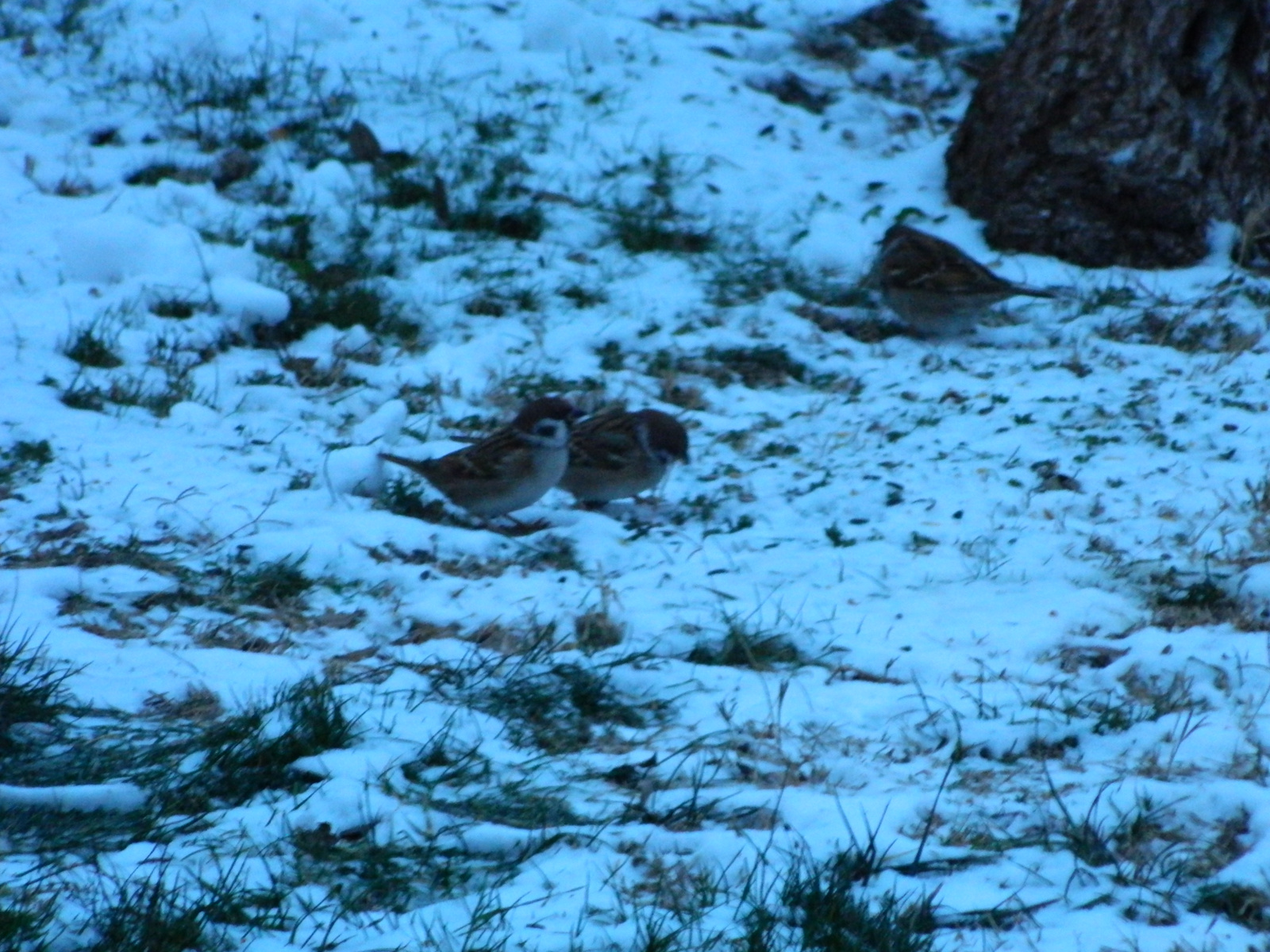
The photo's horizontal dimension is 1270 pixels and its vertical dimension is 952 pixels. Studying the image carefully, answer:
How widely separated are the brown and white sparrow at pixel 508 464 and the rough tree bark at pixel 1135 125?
3735 mm

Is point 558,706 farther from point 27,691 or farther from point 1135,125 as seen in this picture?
point 1135,125

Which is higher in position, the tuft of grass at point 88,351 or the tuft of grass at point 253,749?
the tuft of grass at point 253,749

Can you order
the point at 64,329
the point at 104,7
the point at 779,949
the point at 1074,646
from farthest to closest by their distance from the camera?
the point at 104,7 → the point at 64,329 → the point at 1074,646 → the point at 779,949

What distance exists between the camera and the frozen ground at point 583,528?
10.2ft

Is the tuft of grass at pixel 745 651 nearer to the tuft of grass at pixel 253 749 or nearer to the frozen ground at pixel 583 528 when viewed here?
the frozen ground at pixel 583 528

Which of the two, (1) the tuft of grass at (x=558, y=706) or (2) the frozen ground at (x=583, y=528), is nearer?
(2) the frozen ground at (x=583, y=528)

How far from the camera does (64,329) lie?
6.39 metres

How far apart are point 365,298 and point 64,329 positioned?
1423mm

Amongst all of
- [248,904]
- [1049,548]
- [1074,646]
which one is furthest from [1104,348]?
[248,904]

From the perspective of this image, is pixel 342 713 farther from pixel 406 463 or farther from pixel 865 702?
pixel 406 463

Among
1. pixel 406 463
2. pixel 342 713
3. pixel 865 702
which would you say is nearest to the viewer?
pixel 342 713

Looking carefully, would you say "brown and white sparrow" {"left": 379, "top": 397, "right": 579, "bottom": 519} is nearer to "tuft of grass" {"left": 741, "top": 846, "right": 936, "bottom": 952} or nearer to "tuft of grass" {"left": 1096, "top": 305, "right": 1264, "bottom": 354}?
"tuft of grass" {"left": 741, "top": 846, "right": 936, "bottom": 952}

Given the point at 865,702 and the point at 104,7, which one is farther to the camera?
the point at 104,7

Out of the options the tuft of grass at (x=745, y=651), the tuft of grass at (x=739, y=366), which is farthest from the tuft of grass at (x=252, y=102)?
the tuft of grass at (x=745, y=651)
